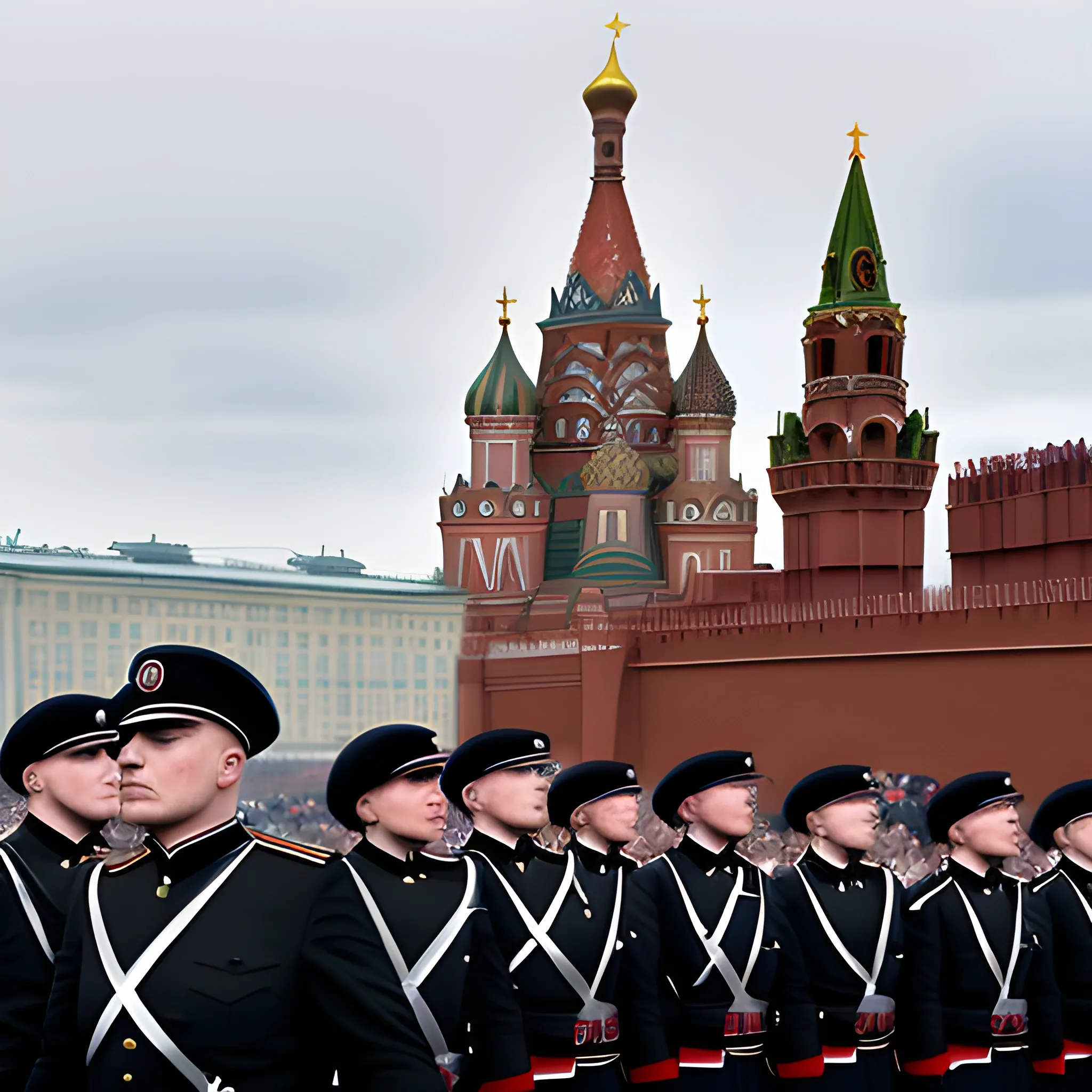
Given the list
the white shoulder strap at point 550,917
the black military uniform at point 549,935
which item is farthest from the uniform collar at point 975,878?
the white shoulder strap at point 550,917

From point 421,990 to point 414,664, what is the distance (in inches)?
1056

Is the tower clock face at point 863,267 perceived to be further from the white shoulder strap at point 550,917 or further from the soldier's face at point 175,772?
the soldier's face at point 175,772

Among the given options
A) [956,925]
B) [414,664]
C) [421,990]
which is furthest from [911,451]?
[421,990]

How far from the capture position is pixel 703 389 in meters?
34.1

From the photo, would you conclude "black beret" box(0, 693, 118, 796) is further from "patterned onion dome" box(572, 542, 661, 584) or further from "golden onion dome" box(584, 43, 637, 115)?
"golden onion dome" box(584, 43, 637, 115)

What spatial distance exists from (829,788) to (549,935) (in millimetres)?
1193

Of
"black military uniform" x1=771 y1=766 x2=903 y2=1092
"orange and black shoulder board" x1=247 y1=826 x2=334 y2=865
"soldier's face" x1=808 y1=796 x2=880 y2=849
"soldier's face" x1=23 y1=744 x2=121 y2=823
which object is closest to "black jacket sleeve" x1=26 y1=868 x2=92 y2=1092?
"orange and black shoulder board" x1=247 y1=826 x2=334 y2=865

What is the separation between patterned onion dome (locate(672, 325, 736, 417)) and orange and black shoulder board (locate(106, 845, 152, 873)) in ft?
101

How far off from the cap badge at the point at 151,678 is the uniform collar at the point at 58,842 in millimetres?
992

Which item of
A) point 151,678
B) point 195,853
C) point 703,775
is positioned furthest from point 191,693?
Answer: point 703,775

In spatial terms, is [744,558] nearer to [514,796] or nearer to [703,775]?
[703,775]

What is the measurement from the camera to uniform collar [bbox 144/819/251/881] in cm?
329

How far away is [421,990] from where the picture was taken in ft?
11.6

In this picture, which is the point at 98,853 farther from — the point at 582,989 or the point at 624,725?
the point at 624,725
